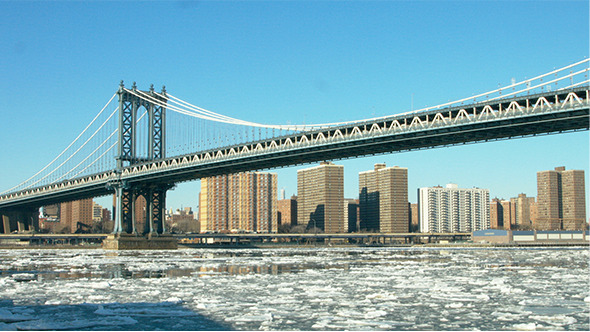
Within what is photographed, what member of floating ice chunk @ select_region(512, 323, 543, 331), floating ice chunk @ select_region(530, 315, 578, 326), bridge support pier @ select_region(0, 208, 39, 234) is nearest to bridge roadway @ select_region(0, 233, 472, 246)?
bridge support pier @ select_region(0, 208, 39, 234)

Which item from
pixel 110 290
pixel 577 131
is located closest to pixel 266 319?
pixel 110 290

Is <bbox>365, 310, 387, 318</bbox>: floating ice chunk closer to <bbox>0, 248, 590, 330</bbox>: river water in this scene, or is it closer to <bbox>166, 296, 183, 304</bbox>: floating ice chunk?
<bbox>0, 248, 590, 330</bbox>: river water

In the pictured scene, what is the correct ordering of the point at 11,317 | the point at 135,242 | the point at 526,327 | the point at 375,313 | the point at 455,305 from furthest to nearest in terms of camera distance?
the point at 135,242
the point at 455,305
the point at 375,313
the point at 11,317
the point at 526,327

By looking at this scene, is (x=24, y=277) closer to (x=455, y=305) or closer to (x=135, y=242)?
(x=455, y=305)

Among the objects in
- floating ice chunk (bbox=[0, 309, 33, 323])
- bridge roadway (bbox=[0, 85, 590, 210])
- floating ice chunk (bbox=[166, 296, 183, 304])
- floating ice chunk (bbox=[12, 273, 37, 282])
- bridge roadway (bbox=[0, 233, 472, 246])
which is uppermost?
bridge roadway (bbox=[0, 85, 590, 210])

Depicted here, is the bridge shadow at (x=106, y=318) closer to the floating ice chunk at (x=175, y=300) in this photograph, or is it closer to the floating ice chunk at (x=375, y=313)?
the floating ice chunk at (x=175, y=300)

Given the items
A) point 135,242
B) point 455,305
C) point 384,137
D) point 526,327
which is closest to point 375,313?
point 455,305
